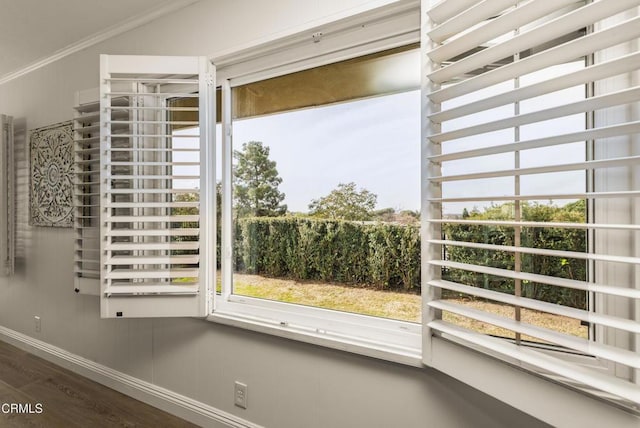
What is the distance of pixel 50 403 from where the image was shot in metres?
2.23

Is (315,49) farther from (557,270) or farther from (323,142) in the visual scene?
(557,270)

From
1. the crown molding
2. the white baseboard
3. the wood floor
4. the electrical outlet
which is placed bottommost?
the wood floor

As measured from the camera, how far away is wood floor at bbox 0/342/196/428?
2.04m

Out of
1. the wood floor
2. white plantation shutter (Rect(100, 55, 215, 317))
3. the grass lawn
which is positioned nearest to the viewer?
the grass lawn

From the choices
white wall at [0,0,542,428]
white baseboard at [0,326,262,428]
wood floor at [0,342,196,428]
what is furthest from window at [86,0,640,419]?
wood floor at [0,342,196,428]

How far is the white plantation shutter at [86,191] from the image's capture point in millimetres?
2271

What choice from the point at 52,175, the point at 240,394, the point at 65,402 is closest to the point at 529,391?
the point at 240,394

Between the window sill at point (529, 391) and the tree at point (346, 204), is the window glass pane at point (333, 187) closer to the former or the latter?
the tree at point (346, 204)

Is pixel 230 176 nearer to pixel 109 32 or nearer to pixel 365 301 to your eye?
pixel 365 301

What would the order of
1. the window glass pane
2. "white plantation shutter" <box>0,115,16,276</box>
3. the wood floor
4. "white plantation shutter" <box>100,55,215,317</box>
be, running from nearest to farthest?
the window glass pane
"white plantation shutter" <box>100,55,215,317</box>
the wood floor
"white plantation shutter" <box>0,115,16,276</box>

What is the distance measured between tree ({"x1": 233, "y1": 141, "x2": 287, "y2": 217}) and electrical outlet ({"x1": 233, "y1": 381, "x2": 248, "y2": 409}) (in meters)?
0.93

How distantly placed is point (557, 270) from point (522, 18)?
0.79 metres

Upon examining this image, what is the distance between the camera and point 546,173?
3.41 feet

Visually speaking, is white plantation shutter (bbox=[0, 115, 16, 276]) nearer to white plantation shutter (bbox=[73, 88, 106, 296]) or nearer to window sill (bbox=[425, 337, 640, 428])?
Answer: white plantation shutter (bbox=[73, 88, 106, 296])
